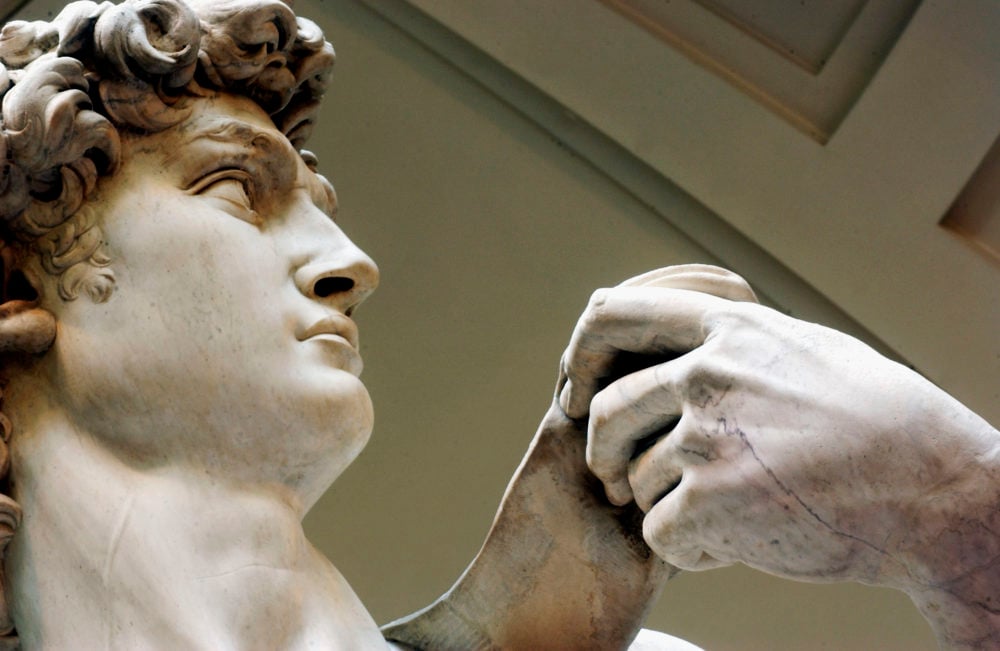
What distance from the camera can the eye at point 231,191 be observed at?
6.16 feet

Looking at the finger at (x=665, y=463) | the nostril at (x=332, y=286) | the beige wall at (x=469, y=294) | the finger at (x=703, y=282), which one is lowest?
the beige wall at (x=469, y=294)

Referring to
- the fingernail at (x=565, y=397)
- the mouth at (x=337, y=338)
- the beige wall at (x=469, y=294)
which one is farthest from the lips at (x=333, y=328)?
the beige wall at (x=469, y=294)

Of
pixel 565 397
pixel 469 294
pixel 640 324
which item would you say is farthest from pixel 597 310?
pixel 469 294

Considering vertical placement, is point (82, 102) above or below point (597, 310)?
below

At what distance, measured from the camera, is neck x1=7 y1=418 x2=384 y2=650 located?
5.56ft

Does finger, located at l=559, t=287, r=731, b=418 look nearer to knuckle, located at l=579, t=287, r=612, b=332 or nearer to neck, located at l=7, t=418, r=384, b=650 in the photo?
knuckle, located at l=579, t=287, r=612, b=332

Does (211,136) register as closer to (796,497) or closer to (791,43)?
(796,497)

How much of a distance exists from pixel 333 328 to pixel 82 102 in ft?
1.15

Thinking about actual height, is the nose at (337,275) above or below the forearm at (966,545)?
below

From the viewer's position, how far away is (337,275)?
74.4 inches

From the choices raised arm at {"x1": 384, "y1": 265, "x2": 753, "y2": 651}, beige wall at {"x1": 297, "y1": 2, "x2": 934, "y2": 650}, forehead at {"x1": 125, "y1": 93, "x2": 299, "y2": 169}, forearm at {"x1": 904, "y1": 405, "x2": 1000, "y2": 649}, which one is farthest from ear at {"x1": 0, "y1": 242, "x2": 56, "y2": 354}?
beige wall at {"x1": 297, "y1": 2, "x2": 934, "y2": 650}

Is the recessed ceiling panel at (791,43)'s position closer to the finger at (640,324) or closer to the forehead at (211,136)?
the forehead at (211,136)

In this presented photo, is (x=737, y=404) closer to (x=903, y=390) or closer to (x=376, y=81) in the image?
(x=903, y=390)

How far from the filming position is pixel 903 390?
1535 millimetres
